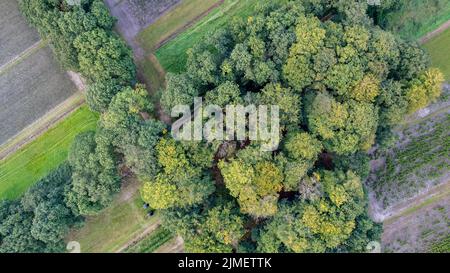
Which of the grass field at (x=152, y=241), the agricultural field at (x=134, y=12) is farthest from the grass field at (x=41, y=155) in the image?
the grass field at (x=152, y=241)

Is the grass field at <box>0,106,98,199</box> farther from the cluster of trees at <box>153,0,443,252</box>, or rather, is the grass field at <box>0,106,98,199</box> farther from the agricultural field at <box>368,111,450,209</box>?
the agricultural field at <box>368,111,450,209</box>

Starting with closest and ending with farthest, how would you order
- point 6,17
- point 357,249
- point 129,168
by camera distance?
1. point 357,249
2. point 129,168
3. point 6,17

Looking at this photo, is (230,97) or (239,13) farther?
(239,13)

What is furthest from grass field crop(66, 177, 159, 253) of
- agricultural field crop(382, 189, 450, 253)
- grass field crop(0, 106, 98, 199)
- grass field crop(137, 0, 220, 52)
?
agricultural field crop(382, 189, 450, 253)

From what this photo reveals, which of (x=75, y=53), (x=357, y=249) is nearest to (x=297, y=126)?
(x=357, y=249)

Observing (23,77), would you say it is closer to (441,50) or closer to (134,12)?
(134,12)

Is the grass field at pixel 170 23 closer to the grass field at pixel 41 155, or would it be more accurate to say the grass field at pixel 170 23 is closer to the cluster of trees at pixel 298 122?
the cluster of trees at pixel 298 122
